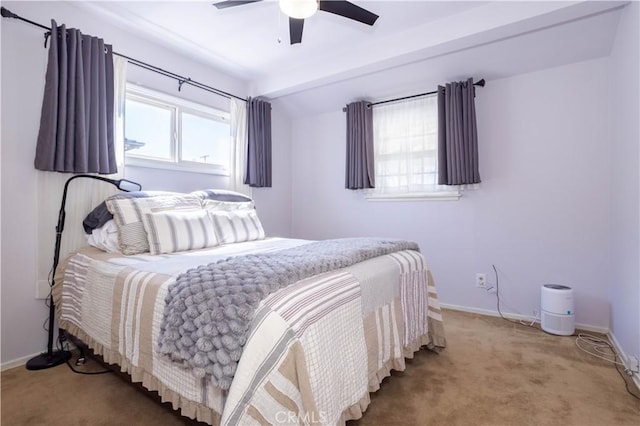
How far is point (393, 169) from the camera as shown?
3.48 metres

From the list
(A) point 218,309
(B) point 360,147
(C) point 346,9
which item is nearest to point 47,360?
(A) point 218,309

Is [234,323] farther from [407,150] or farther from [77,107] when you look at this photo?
[407,150]

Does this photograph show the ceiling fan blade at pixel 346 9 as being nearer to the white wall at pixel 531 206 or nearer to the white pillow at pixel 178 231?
the white wall at pixel 531 206

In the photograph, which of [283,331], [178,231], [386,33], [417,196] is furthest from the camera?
[417,196]

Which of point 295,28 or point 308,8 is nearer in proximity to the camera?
point 308,8

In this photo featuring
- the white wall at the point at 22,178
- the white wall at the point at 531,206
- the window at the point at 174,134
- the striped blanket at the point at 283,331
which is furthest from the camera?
the window at the point at 174,134

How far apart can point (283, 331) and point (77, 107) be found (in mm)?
2176

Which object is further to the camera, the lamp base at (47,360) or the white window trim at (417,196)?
the white window trim at (417,196)

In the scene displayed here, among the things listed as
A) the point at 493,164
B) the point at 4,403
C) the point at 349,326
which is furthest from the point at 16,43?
the point at 493,164

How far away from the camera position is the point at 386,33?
8.93 ft

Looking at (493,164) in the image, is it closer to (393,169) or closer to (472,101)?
(472,101)

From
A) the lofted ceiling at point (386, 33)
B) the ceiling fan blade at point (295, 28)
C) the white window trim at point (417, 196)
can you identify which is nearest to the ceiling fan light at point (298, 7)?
the ceiling fan blade at point (295, 28)

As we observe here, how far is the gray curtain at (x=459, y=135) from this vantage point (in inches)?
113

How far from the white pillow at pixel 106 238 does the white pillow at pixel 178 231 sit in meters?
0.21
